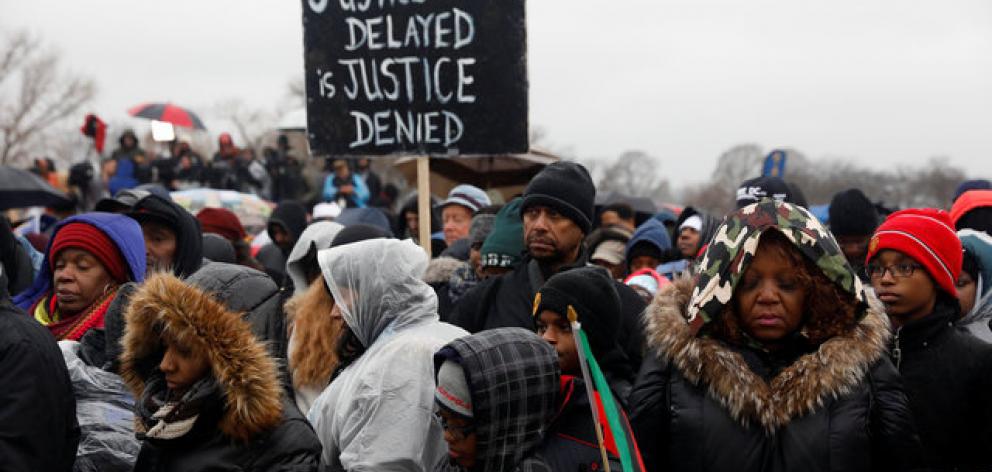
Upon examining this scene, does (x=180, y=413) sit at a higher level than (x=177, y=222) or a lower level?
lower

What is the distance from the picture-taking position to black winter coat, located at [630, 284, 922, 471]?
3.05m

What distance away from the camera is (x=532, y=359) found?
11.4ft

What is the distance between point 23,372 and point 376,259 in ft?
4.15

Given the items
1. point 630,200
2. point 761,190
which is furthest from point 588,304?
point 630,200

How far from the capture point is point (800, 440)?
306 cm

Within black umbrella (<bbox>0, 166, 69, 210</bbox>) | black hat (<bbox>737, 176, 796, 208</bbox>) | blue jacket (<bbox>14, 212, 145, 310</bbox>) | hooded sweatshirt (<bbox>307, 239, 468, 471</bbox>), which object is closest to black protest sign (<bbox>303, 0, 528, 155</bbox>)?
black hat (<bbox>737, 176, 796, 208</bbox>)

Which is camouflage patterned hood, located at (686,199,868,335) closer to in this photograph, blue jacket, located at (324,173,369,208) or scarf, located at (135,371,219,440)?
scarf, located at (135,371,219,440)

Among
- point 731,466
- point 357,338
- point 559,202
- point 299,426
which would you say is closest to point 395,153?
point 559,202

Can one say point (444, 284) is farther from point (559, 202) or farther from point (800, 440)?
point (800, 440)

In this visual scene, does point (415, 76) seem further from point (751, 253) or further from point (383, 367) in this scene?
point (751, 253)

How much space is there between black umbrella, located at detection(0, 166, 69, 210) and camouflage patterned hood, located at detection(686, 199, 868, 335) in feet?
32.1

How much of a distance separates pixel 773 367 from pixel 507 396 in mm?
797

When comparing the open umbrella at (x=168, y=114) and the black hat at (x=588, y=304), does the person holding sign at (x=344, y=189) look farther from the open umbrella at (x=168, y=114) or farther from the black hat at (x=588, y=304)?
the black hat at (x=588, y=304)

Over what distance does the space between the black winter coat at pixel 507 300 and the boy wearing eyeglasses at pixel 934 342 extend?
3.48 ft
